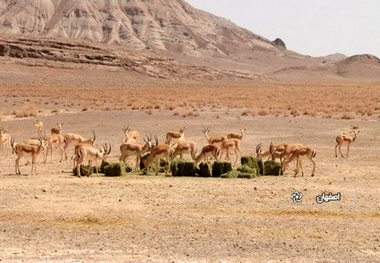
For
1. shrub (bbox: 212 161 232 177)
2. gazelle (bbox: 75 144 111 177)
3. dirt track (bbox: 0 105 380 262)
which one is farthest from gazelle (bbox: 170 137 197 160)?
gazelle (bbox: 75 144 111 177)

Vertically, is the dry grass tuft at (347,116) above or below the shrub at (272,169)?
above

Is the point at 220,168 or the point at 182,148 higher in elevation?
the point at 182,148

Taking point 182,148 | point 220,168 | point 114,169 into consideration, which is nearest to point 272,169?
point 220,168

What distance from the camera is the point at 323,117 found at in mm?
45500

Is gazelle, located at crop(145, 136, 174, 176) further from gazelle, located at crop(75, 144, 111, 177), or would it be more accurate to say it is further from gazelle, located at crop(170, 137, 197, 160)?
gazelle, located at crop(75, 144, 111, 177)

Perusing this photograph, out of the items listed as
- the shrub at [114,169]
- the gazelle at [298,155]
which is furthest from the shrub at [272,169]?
the shrub at [114,169]

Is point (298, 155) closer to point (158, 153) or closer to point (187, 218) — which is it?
point (158, 153)

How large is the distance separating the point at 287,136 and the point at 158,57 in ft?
339

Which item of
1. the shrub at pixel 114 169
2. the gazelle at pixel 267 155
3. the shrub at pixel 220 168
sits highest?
the gazelle at pixel 267 155

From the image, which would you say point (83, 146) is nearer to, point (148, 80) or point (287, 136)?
point (287, 136)

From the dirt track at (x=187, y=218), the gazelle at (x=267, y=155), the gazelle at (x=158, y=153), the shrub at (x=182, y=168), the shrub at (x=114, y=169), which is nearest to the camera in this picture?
the dirt track at (x=187, y=218)

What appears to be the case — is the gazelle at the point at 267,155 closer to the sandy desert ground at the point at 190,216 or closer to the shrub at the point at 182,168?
the sandy desert ground at the point at 190,216

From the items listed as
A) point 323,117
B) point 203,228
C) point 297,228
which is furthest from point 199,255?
point 323,117

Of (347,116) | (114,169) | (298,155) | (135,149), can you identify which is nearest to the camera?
(114,169)
